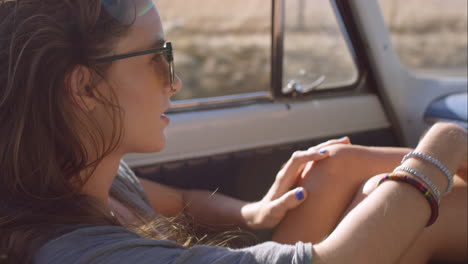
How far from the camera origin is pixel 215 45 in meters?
17.4

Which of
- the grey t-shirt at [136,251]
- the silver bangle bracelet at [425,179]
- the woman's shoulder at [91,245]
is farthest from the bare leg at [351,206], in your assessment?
the woman's shoulder at [91,245]

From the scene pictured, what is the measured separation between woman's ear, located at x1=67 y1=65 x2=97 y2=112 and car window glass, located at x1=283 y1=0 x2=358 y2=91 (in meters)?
1.37

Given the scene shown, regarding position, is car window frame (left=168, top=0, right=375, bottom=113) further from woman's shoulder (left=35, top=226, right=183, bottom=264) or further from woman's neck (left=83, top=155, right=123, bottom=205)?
woman's shoulder (left=35, top=226, right=183, bottom=264)

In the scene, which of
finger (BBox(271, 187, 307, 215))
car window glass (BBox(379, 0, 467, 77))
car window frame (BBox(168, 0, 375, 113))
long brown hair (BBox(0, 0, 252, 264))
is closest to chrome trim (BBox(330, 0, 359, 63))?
car window frame (BBox(168, 0, 375, 113))

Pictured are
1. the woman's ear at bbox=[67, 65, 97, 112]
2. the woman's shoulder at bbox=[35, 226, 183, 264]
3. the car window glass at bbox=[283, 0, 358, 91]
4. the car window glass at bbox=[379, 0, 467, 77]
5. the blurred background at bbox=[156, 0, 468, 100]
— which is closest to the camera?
the woman's shoulder at bbox=[35, 226, 183, 264]

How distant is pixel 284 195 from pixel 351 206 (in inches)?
8.2

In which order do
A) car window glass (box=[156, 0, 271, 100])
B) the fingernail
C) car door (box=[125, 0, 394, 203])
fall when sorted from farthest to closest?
car window glass (box=[156, 0, 271, 100]) < car door (box=[125, 0, 394, 203]) < the fingernail

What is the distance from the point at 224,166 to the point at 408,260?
2.95ft

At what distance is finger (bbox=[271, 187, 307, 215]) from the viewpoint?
1570 millimetres

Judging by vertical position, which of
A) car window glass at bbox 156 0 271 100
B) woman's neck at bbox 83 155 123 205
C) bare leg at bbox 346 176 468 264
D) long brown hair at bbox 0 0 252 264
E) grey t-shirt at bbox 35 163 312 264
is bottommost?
car window glass at bbox 156 0 271 100

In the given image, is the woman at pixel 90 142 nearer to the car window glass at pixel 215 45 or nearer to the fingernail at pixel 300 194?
the fingernail at pixel 300 194

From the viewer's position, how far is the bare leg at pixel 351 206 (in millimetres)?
1575

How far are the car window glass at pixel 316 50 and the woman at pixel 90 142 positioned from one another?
119 centimetres

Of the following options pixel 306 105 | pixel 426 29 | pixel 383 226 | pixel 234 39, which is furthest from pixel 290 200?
pixel 426 29
